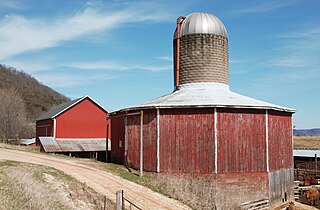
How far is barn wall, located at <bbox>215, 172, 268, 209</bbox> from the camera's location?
19.1m

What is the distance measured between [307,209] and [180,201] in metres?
8.37

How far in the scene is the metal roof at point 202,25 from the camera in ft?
78.7

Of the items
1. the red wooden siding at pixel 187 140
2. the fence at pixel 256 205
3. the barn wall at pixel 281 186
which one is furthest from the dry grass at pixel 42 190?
the barn wall at pixel 281 186

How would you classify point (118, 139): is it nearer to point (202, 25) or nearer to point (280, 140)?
point (202, 25)

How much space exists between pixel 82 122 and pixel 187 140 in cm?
1912

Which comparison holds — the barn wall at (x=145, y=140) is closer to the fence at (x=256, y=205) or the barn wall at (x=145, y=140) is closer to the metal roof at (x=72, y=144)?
the fence at (x=256, y=205)

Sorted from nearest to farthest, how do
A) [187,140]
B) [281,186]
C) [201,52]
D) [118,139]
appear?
[187,140] → [281,186] → [201,52] → [118,139]

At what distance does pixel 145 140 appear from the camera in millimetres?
21156

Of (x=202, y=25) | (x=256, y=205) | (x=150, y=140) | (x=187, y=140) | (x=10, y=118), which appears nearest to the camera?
(x=256, y=205)

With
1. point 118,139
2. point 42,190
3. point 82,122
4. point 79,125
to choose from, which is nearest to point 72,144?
point 79,125

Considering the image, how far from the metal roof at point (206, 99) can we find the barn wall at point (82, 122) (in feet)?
47.3

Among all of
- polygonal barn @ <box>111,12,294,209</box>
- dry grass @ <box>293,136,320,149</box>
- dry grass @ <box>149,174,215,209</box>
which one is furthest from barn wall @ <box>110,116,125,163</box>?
dry grass @ <box>293,136,320,149</box>

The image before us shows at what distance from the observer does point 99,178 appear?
Result: 18781mm

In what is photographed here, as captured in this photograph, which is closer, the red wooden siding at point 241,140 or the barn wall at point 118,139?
the red wooden siding at point 241,140
